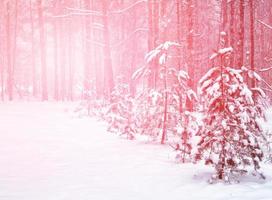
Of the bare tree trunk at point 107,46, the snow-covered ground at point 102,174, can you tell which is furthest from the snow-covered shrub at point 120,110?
the bare tree trunk at point 107,46

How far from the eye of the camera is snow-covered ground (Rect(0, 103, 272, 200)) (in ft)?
25.3

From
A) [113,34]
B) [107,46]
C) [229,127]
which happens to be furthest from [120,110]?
[113,34]

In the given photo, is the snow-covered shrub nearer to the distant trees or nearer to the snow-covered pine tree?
the distant trees

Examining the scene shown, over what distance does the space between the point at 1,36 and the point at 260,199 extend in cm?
4533

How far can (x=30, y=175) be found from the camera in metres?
9.14

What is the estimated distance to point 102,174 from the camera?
933cm

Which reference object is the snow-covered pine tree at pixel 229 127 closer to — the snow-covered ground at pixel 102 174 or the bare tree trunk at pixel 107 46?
the snow-covered ground at pixel 102 174

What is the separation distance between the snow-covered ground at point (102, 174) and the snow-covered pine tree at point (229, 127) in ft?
1.16

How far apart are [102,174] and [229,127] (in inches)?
106

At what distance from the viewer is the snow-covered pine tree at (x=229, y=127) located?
26.9 feet

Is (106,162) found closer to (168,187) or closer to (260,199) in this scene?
(168,187)

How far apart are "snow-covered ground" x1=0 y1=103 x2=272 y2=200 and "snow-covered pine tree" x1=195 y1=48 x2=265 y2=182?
0.35 m

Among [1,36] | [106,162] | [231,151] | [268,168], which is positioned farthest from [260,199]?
[1,36]

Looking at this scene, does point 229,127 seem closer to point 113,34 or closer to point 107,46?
point 107,46
